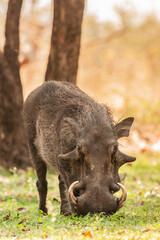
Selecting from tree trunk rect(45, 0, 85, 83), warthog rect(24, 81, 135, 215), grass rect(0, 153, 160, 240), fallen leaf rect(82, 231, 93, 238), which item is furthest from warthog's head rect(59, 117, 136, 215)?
tree trunk rect(45, 0, 85, 83)

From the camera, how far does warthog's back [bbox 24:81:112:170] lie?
476cm

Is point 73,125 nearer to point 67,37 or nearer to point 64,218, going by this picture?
point 64,218

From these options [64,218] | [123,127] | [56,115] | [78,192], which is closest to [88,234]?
[78,192]

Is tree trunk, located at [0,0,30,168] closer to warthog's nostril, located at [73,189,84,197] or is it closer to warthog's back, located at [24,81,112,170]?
warthog's back, located at [24,81,112,170]

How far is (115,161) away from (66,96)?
3.93 ft

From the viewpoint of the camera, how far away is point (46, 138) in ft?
17.4

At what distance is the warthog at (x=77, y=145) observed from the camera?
4090 mm

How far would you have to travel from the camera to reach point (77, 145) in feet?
14.4

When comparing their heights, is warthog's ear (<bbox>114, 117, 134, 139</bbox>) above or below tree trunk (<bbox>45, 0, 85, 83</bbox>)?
below

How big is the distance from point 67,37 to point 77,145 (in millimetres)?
3689

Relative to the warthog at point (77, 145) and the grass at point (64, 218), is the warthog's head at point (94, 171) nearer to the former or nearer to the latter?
the warthog at point (77, 145)

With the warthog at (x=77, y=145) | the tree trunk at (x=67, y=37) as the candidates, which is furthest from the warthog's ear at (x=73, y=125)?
the tree trunk at (x=67, y=37)

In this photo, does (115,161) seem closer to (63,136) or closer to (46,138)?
(63,136)

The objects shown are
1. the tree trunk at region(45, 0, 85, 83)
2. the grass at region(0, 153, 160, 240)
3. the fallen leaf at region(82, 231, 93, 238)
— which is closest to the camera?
the fallen leaf at region(82, 231, 93, 238)
